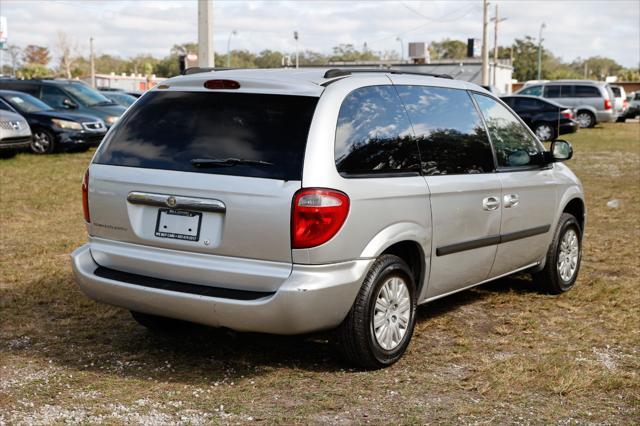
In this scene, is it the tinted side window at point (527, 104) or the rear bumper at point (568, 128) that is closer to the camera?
the tinted side window at point (527, 104)

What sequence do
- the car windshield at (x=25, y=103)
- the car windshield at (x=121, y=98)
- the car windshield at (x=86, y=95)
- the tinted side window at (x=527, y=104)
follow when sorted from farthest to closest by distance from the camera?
1. the tinted side window at (x=527, y=104)
2. the car windshield at (x=121, y=98)
3. the car windshield at (x=86, y=95)
4. the car windshield at (x=25, y=103)

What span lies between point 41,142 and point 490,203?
14.2 meters

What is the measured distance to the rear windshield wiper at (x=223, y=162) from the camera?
4572mm

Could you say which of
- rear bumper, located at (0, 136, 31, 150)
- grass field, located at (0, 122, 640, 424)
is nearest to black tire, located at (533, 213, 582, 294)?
grass field, located at (0, 122, 640, 424)

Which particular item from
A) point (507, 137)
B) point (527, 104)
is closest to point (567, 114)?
point (527, 104)

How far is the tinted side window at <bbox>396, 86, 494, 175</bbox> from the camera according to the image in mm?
5387

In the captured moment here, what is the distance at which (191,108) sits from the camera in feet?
16.2

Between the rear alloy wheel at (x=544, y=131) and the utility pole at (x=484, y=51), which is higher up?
the utility pole at (x=484, y=51)

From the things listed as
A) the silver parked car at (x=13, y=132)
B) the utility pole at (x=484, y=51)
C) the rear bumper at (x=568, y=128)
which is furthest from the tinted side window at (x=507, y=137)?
the utility pole at (x=484, y=51)

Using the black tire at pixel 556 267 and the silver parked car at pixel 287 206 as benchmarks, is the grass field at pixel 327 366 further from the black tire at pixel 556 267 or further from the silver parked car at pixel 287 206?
the silver parked car at pixel 287 206

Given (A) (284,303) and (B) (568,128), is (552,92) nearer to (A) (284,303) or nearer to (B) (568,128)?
(B) (568,128)

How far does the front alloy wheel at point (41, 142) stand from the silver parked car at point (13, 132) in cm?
93

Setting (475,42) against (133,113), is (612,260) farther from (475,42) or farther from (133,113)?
(475,42)

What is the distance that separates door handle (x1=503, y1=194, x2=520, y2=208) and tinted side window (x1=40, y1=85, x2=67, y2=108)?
15861 millimetres
